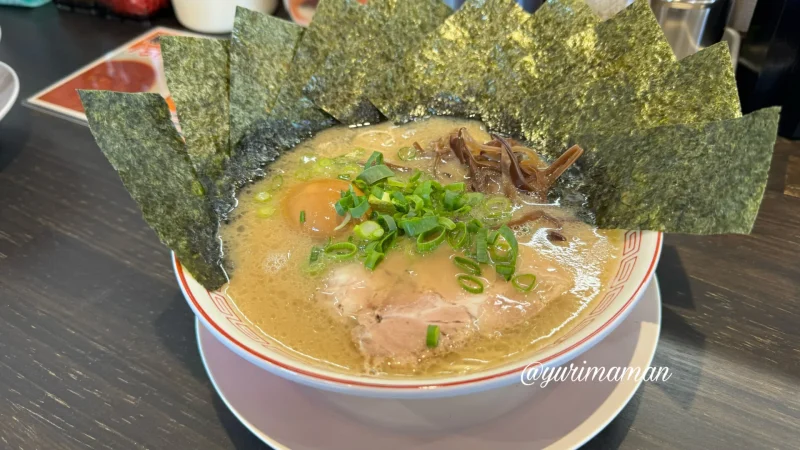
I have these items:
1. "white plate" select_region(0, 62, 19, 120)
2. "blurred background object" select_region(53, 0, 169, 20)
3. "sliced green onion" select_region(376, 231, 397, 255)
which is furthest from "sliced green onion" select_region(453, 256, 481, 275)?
"blurred background object" select_region(53, 0, 169, 20)

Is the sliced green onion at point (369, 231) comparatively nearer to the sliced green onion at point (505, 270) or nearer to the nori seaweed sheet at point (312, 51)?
the sliced green onion at point (505, 270)

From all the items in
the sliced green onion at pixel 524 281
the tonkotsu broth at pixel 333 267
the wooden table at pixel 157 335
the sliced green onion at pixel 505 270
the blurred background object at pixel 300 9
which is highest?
the blurred background object at pixel 300 9

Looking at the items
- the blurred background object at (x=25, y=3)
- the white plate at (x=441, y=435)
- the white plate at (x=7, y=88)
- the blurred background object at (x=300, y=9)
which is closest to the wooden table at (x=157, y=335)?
the white plate at (x=441, y=435)

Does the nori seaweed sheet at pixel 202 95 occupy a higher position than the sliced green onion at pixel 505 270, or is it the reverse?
the nori seaweed sheet at pixel 202 95

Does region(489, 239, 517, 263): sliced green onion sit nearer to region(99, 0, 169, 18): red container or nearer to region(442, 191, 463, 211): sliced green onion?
region(442, 191, 463, 211): sliced green onion

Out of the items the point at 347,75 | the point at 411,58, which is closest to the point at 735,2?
the point at 411,58

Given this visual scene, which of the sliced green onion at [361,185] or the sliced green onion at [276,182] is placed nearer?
the sliced green onion at [361,185]
